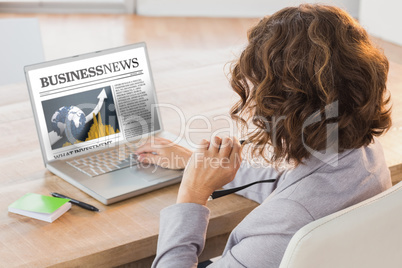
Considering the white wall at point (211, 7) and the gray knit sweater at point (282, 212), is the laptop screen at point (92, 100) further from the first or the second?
the white wall at point (211, 7)

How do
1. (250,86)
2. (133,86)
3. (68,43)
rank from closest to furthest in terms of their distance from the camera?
(250,86)
(133,86)
(68,43)

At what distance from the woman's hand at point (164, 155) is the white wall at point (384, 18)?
2.55 meters

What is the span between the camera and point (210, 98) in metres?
1.90

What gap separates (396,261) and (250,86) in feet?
1.33

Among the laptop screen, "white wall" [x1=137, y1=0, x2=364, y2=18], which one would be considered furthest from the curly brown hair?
"white wall" [x1=137, y1=0, x2=364, y2=18]

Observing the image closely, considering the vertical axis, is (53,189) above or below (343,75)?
below

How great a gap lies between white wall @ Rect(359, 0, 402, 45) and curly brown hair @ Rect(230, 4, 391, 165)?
2.75 m

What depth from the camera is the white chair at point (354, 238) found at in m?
0.87

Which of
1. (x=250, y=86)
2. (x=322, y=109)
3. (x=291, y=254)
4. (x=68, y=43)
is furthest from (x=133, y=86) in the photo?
(x=68, y=43)

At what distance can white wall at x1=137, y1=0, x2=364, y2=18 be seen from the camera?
4773 millimetres

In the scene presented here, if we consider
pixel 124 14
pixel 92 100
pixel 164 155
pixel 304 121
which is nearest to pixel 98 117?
pixel 92 100

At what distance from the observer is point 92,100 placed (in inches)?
59.2

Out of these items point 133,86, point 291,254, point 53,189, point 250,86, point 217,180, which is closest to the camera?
point 291,254

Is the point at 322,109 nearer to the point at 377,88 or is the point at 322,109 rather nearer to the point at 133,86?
the point at 377,88
